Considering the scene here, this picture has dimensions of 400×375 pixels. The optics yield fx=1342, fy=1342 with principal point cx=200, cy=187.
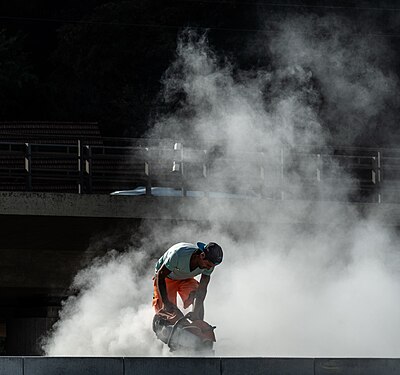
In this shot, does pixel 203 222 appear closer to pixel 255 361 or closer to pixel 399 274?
pixel 399 274

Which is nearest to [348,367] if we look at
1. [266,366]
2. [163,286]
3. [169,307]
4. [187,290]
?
[266,366]

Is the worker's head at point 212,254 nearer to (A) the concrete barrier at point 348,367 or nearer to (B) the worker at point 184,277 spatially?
(B) the worker at point 184,277

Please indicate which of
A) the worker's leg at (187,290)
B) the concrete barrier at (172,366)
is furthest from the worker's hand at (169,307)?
the concrete barrier at (172,366)

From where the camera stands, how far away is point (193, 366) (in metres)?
11.9

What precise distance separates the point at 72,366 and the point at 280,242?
396 inches

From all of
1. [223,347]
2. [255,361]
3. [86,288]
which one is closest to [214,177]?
[86,288]

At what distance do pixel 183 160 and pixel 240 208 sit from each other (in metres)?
2.34

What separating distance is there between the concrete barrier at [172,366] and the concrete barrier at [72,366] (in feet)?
0.39

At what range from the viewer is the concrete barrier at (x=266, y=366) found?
1189 centimetres

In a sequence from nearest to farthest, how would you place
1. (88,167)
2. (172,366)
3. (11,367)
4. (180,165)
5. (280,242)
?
(11,367), (172,366), (280,242), (88,167), (180,165)

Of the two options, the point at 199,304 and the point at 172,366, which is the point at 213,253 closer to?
the point at 199,304

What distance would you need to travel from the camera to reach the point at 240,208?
2195 cm

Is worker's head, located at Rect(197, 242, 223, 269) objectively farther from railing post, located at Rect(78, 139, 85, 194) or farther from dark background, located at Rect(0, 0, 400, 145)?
dark background, located at Rect(0, 0, 400, 145)

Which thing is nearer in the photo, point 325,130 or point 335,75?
point 335,75
